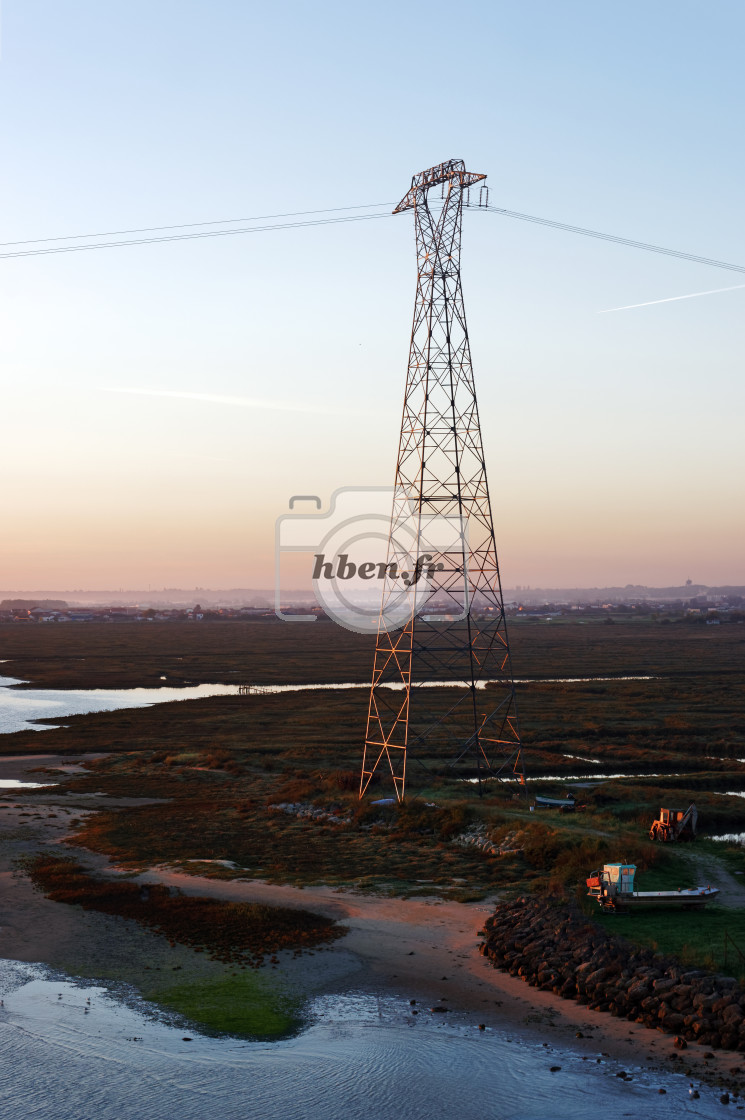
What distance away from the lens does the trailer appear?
29500 millimetres

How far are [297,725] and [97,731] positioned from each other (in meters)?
13.1

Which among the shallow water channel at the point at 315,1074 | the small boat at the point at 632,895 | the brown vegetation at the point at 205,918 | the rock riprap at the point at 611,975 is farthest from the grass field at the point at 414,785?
the shallow water channel at the point at 315,1074

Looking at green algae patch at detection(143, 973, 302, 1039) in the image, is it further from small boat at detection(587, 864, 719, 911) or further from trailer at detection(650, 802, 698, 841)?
trailer at detection(650, 802, 698, 841)

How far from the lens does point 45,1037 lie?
16.2 meters

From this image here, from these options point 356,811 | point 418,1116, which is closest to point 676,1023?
point 418,1116

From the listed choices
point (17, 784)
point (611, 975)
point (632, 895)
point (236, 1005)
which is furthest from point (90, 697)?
point (611, 975)

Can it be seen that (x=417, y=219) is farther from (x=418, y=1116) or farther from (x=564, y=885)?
(x=418, y=1116)

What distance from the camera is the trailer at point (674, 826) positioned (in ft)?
96.8

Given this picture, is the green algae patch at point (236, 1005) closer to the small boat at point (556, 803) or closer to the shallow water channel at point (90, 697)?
the small boat at point (556, 803)

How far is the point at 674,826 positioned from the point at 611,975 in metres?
13.0

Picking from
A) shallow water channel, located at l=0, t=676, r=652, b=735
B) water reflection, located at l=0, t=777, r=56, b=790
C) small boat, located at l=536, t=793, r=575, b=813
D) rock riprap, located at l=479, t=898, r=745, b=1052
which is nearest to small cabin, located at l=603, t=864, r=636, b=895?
rock riprap, located at l=479, t=898, r=745, b=1052

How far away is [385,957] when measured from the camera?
20.1 m

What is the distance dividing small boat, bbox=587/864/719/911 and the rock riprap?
157 centimetres

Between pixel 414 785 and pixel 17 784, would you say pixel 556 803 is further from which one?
pixel 17 784
